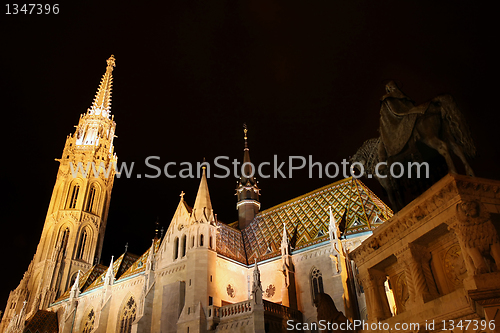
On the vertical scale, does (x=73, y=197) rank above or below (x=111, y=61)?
below

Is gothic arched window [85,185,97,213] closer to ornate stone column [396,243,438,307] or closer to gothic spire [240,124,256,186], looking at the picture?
gothic spire [240,124,256,186]

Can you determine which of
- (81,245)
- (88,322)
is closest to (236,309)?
(88,322)

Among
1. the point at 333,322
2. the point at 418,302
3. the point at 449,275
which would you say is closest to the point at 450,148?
the point at 449,275

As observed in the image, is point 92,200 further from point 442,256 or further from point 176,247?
point 442,256

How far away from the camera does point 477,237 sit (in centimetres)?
633

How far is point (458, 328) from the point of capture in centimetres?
625

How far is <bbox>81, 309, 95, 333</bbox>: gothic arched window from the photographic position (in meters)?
36.8

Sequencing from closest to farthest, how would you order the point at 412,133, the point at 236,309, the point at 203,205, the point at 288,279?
the point at 412,133 < the point at 236,309 < the point at 288,279 < the point at 203,205

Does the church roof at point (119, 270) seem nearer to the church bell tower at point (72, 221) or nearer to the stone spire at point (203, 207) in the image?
the church bell tower at point (72, 221)

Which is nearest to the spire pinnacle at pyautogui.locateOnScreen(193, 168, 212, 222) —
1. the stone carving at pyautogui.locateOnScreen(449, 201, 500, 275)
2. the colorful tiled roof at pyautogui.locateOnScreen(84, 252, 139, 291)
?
the colorful tiled roof at pyautogui.locateOnScreen(84, 252, 139, 291)

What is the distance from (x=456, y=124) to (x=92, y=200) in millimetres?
56870

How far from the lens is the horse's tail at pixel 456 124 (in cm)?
777

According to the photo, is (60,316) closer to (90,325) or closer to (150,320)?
(90,325)

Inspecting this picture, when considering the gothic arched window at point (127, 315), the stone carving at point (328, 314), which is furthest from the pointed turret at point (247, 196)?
the stone carving at point (328, 314)
